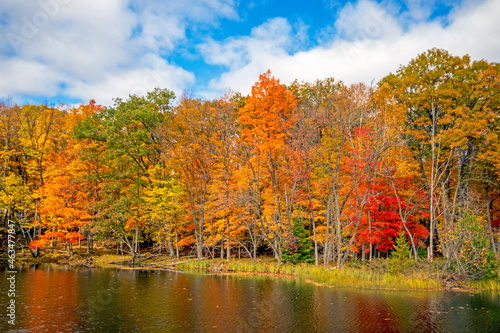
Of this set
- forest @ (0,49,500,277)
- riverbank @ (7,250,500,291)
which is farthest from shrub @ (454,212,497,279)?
Result: riverbank @ (7,250,500,291)

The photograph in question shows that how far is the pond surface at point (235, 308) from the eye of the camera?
1109cm

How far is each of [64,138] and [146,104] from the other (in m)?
14.5

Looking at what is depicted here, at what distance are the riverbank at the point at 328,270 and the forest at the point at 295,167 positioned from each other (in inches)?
44.4

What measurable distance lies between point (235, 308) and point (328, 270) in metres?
9.92

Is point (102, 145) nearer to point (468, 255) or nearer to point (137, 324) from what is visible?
point (137, 324)

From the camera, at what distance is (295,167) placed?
25.4 meters

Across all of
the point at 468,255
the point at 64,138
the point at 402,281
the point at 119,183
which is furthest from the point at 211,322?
the point at 64,138

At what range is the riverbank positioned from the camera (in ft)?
59.9

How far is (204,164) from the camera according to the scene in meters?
33.4

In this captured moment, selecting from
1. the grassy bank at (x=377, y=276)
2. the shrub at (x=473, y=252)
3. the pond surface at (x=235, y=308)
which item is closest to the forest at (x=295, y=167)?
the shrub at (x=473, y=252)

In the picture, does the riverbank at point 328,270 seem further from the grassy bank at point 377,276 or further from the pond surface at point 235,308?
the pond surface at point 235,308

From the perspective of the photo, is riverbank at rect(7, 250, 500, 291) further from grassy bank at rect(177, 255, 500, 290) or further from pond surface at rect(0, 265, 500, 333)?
pond surface at rect(0, 265, 500, 333)

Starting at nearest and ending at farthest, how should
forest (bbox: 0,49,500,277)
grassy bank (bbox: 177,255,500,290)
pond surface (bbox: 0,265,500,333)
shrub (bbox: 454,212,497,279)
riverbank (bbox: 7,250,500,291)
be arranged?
pond surface (bbox: 0,265,500,333)
shrub (bbox: 454,212,497,279)
grassy bank (bbox: 177,255,500,290)
riverbank (bbox: 7,250,500,291)
forest (bbox: 0,49,500,277)

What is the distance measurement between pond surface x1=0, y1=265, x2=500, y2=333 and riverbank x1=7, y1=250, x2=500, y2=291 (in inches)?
50.5
